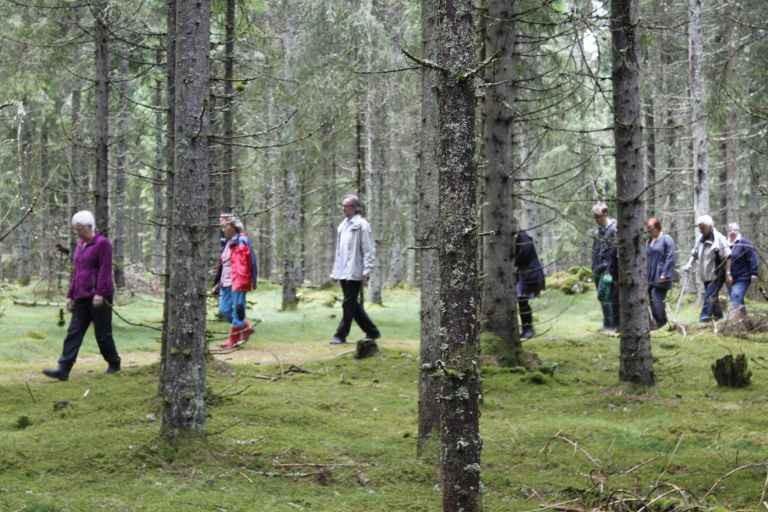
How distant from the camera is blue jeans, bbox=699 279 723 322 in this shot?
49.8ft

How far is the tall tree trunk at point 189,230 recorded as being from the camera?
621 cm

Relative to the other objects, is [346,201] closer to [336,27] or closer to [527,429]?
[527,429]

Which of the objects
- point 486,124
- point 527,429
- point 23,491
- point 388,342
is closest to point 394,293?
point 388,342

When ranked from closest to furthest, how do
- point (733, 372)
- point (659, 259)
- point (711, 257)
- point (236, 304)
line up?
point (733, 372), point (236, 304), point (659, 259), point (711, 257)

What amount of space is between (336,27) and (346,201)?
948cm

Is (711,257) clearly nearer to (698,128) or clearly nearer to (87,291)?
(698,128)

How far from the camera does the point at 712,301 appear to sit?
15.3m

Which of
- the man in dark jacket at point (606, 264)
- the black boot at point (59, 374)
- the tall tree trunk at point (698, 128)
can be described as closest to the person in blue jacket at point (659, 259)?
the man in dark jacket at point (606, 264)

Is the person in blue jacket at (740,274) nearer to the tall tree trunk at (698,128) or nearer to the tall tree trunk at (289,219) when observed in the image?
the tall tree trunk at (698,128)

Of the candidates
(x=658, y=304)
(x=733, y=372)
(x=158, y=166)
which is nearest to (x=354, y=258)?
(x=733, y=372)

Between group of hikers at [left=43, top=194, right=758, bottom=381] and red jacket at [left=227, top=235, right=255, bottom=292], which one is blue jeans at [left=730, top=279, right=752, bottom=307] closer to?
group of hikers at [left=43, top=194, right=758, bottom=381]

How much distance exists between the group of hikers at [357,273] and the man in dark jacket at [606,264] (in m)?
0.02

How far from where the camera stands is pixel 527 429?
7.59 meters

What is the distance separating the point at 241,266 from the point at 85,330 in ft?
12.3
